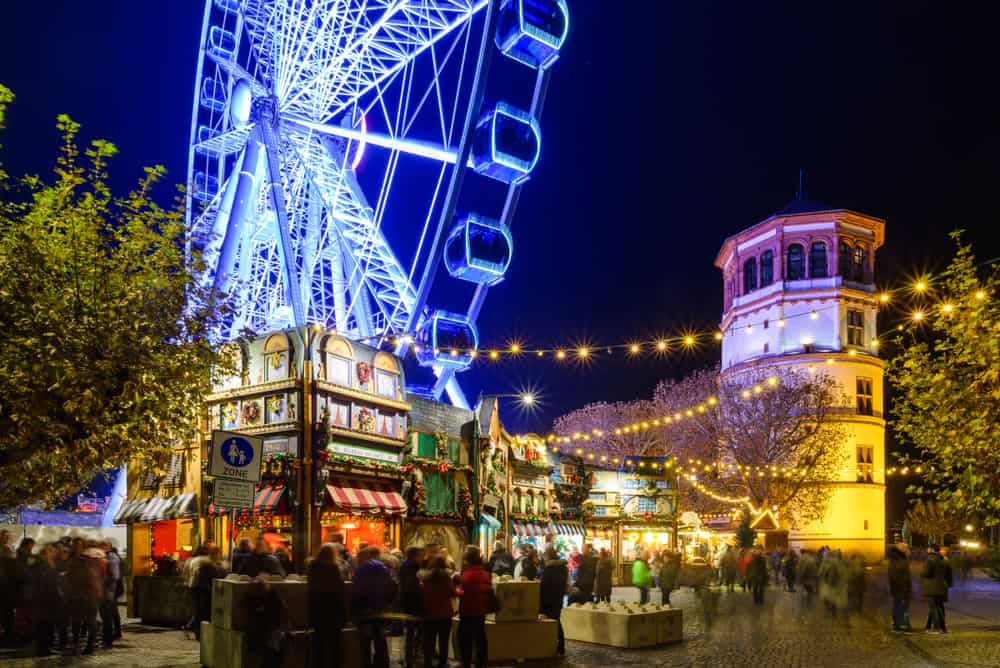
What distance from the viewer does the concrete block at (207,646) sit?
11.9 metres

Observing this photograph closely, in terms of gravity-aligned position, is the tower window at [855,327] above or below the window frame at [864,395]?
above

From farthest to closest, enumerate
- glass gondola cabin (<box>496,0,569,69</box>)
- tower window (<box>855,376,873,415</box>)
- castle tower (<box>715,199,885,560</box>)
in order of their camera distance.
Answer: tower window (<box>855,376,873,415</box>)
castle tower (<box>715,199,885,560</box>)
glass gondola cabin (<box>496,0,569,69</box>)

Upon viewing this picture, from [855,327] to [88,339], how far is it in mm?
62261

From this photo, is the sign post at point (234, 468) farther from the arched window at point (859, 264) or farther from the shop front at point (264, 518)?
the arched window at point (859, 264)

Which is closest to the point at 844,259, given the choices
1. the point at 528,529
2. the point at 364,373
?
the point at 528,529

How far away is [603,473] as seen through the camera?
125 ft

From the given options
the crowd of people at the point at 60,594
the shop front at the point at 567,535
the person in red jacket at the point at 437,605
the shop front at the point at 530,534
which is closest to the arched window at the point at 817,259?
the shop front at the point at 567,535

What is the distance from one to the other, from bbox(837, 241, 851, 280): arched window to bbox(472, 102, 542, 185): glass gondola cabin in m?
44.2


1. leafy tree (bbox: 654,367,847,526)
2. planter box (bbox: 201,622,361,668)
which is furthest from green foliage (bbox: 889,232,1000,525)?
leafy tree (bbox: 654,367,847,526)

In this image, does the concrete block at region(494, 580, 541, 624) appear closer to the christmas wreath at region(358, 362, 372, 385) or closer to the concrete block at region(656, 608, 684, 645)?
the concrete block at region(656, 608, 684, 645)

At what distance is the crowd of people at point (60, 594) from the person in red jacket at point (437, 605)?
596 cm

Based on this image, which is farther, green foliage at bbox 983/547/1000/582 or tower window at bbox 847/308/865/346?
tower window at bbox 847/308/865/346

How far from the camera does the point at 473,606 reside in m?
12.1

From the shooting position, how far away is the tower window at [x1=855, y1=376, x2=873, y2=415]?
6675 cm
